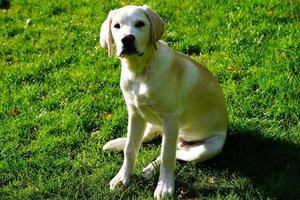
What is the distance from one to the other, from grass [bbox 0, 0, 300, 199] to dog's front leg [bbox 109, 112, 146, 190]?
0.09 m

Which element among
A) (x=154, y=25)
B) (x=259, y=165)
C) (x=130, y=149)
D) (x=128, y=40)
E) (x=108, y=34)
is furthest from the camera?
(x=259, y=165)

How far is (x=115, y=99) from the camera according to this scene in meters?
6.86

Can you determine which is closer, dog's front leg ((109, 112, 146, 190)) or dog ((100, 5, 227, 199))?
dog ((100, 5, 227, 199))

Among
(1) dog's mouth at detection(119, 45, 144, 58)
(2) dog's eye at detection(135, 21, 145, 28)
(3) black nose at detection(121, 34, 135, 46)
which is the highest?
(2) dog's eye at detection(135, 21, 145, 28)

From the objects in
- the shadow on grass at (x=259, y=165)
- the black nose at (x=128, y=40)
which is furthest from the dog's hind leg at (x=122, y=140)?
the black nose at (x=128, y=40)

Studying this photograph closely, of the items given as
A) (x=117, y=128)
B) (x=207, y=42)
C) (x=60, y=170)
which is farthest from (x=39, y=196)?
(x=207, y=42)

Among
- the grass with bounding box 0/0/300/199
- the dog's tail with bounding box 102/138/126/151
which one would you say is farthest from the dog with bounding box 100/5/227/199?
the dog's tail with bounding box 102/138/126/151

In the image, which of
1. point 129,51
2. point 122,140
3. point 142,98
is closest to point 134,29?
point 129,51

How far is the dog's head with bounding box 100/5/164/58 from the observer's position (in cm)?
475

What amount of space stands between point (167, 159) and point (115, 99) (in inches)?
68.6

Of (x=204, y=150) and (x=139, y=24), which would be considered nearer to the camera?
(x=139, y=24)

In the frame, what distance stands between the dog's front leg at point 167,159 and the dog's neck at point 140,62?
471mm

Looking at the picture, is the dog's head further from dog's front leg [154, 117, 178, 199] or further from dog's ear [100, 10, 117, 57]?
dog's front leg [154, 117, 178, 199]

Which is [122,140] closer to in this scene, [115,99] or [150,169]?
[150,169]
